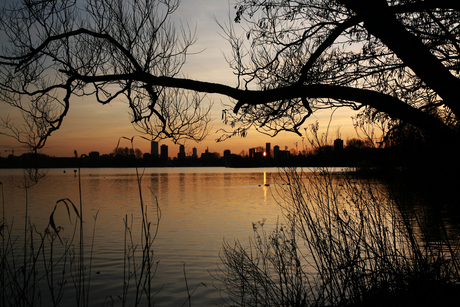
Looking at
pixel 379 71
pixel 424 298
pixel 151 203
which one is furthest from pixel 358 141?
pixel 151 203

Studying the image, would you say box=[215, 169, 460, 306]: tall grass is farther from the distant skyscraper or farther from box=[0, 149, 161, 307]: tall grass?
box=[0, 149, 161, 307]: tall grass

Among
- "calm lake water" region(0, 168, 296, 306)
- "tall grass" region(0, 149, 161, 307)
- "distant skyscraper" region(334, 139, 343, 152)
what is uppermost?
"distant skyscraper" region(334, 139, 343, 152)

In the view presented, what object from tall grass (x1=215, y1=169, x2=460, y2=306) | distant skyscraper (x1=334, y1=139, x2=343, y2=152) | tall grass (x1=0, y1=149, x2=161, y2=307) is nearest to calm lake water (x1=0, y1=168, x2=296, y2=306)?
tall grass (x1=0, y1=149, x2=161, y2=307)

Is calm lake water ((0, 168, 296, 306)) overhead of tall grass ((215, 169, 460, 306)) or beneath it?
beneath

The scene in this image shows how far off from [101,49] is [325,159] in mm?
4015

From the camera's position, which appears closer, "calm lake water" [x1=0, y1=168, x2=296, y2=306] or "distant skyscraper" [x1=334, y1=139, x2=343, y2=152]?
"distant skyscraper" [x1=334, y1=139, x2=343, y2=152]

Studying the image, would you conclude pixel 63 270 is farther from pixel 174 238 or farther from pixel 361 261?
pixel 174 238

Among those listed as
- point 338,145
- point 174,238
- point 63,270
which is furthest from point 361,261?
point 174,238

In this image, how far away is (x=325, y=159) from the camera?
15.3ft

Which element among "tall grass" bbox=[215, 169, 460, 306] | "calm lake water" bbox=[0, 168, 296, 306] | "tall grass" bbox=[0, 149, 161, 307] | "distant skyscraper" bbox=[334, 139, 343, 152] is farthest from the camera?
"calm lake water" bbox=[0, 168, 296, 306]

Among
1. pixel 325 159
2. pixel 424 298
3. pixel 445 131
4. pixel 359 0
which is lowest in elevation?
pixel 424 298

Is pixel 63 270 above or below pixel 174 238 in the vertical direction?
above

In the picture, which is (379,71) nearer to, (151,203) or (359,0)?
(359,0)

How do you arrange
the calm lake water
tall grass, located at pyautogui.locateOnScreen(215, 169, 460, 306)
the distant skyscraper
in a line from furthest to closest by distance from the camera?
the calm lake water < the distant skyscraper < tall grass, located at pyautogui.locateOnScreen(215, 169, 460, 306)
